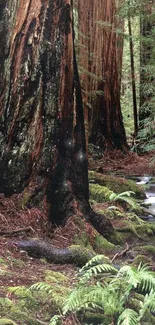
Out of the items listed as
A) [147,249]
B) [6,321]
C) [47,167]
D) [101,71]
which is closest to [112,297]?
[6,321]

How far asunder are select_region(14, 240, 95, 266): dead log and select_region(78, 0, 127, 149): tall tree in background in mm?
11007

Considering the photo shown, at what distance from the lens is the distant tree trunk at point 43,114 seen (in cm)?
555

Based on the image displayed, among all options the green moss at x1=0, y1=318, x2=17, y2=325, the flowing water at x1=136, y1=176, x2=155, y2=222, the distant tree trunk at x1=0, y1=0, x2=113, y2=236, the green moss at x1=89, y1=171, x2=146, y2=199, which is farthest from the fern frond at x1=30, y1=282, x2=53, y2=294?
the green moss at x1=89, y1=171, x2=146, y2=199

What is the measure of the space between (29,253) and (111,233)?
1655 millimetres

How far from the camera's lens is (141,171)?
44.6ft

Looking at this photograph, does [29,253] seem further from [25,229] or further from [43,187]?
[43,187]

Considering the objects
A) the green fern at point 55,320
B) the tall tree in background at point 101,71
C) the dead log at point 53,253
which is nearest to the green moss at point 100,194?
the dead log at point 53,253

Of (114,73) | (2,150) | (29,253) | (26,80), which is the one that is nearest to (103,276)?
(29,253)

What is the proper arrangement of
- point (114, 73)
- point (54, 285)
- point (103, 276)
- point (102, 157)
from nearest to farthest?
point (54, 285)
point (103, 276)
point (102, 157)
point (114, 73)

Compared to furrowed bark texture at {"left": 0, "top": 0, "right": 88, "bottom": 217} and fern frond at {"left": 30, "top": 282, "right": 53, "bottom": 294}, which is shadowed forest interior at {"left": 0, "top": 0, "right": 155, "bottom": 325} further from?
fern frond at {"left": 30, "top": 282, "right": 53, "bottom": 294}

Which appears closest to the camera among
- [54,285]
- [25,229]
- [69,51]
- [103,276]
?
[54,285]

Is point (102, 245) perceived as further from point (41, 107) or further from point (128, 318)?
point (128, 318)

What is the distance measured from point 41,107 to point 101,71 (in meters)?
11.5

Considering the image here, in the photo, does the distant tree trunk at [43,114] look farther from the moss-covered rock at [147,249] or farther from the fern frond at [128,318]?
the fern frond at [128,318]
